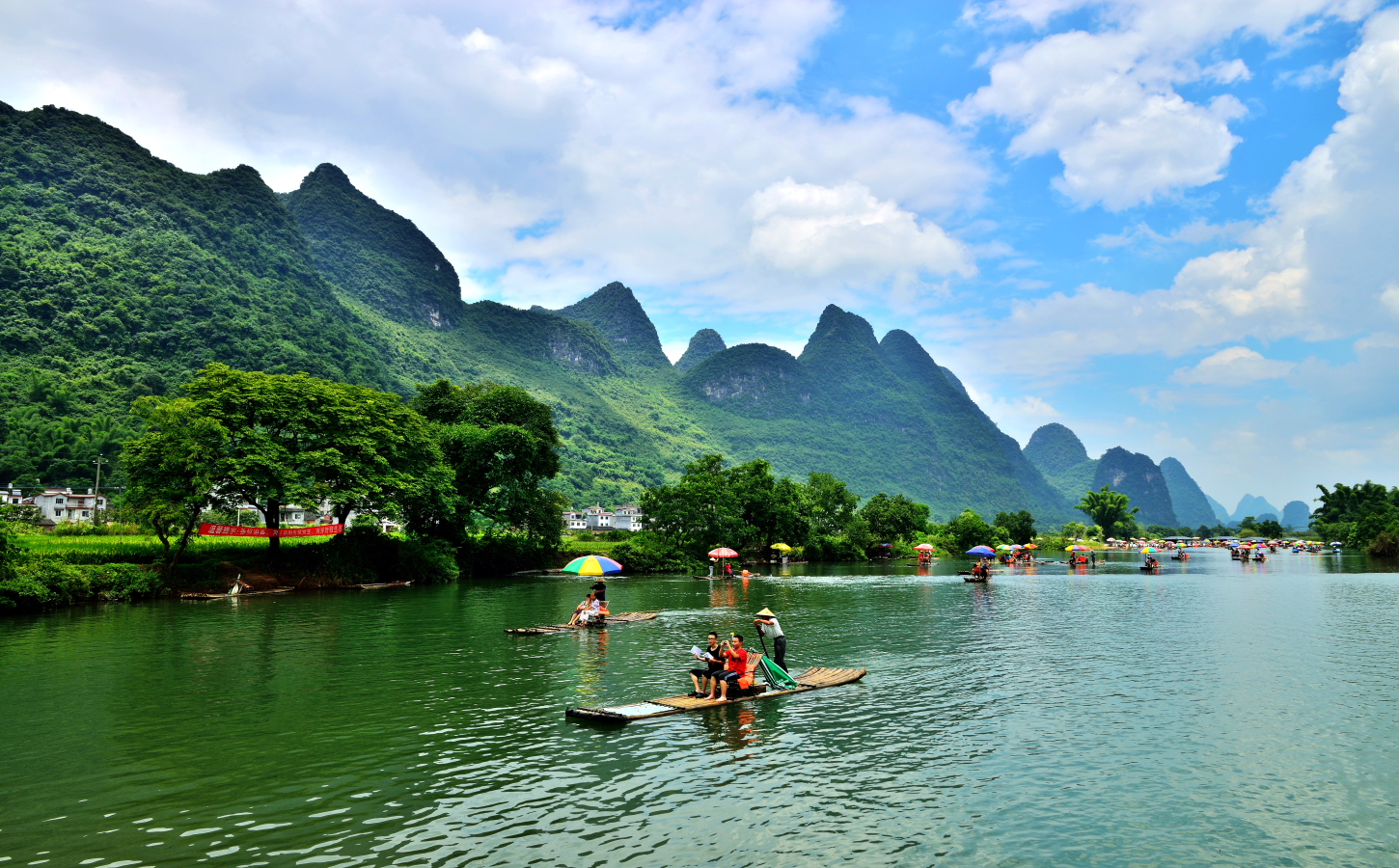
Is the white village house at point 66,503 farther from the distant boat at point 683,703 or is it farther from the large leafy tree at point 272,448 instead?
the distant boat at point 683,703

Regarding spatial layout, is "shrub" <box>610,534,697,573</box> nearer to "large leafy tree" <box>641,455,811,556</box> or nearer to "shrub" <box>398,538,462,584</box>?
"large leafy tree" <box>641,455,811,556</box>

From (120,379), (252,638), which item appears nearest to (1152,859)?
(252,638)

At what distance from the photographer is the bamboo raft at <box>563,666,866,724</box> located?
51.4 ft

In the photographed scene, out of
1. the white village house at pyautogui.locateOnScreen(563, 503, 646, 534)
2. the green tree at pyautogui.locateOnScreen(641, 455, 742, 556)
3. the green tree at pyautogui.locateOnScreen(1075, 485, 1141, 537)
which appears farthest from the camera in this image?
the green tree at pyautogui.locateOnScreen(1075, 485, 1141, 537)

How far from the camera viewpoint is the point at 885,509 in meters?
112

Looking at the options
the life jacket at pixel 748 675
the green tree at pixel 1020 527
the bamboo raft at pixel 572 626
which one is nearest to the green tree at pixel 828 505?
the green tree at pixel 1020 527

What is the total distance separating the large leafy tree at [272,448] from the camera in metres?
40.0

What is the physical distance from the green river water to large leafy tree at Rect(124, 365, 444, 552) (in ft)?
40.6

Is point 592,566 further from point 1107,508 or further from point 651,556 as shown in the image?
point 1107,508

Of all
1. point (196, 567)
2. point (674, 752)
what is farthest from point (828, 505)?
point (674, 752)

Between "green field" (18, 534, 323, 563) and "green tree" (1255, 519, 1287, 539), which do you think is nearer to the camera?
"green field" (18, 534, 323, 563)

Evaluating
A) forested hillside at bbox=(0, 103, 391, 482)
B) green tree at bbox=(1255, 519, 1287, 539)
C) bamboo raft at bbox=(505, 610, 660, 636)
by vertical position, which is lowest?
green tree at bbox=(1255, 519, 1287, 539)

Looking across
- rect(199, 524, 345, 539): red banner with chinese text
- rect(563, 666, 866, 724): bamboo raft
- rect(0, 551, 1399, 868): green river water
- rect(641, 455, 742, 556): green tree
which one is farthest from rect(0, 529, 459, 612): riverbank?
rect(563, 666, 866, 724): bamboo raft

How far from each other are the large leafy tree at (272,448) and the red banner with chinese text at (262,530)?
0.74m
